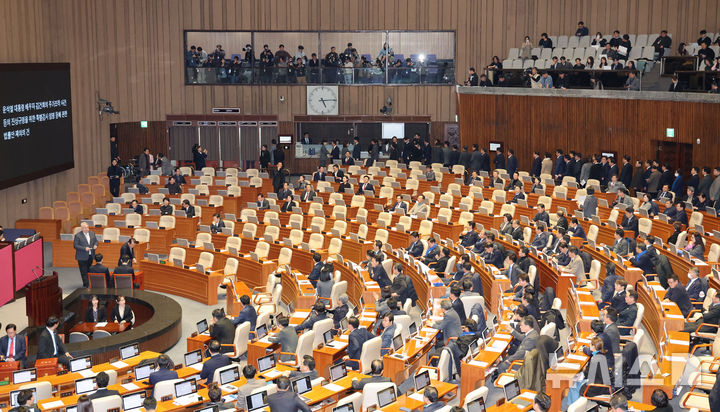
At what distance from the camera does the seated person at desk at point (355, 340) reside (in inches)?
516

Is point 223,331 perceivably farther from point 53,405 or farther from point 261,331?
point 53,405

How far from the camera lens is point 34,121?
24.1 m

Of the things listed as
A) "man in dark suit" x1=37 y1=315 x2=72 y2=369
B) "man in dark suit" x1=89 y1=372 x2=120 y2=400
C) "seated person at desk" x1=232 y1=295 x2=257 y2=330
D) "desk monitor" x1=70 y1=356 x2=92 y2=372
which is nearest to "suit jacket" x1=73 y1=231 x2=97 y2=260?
"man in dark suit" x1=37 y1=315 x2=72 y2=369

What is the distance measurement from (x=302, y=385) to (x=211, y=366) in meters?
1.85

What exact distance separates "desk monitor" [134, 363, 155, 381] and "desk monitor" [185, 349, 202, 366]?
61 centimetres

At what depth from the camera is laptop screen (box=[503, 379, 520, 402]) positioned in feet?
35.0

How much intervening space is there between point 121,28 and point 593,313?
22706 mm

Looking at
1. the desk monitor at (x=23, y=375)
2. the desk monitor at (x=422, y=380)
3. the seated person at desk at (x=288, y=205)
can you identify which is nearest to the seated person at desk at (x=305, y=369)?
the desk monitor at (x=422, y=380)

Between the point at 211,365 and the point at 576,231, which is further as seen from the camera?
the point at 576,231

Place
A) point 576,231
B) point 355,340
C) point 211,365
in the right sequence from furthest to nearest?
point 576,231 → point 355,340 → point 211,365

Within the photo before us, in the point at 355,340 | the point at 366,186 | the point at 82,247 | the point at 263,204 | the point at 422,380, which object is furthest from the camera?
the point at 366,186

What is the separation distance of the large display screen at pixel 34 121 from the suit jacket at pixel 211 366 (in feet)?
40.6

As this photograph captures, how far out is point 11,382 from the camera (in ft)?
42.8

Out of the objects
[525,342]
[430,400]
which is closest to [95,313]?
[525,342]
